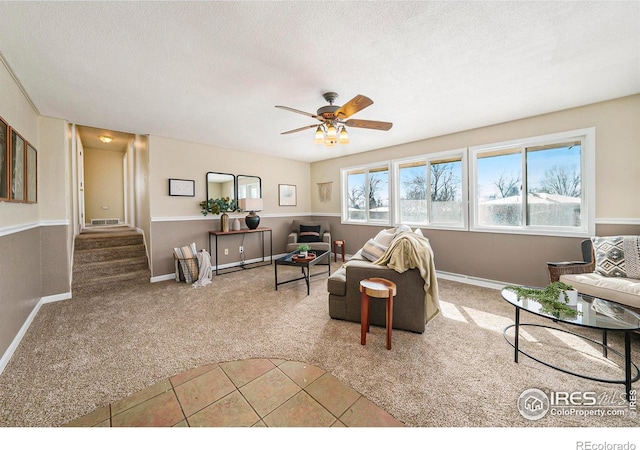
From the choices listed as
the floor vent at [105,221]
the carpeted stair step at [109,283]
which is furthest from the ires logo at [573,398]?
the floor vent at [105,221]

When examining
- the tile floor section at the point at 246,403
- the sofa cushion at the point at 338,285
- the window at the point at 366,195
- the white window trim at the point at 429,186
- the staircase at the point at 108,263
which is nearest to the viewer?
the tile floor section at the point at 246,403

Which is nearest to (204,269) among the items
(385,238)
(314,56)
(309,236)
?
(309,236)

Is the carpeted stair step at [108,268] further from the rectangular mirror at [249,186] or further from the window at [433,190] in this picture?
the window at [433,190]

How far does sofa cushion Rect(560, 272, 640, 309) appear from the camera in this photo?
6.81 ft

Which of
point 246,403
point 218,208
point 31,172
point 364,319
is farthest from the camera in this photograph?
point 218,208

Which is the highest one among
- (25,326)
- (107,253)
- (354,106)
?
(354,106)

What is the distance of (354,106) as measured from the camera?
226 cm

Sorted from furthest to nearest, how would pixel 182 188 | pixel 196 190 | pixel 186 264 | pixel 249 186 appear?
pixel 249 186 → pixel 196 190 → pixel 182 188 → pixel 186 264

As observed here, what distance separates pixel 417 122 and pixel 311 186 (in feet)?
11.6

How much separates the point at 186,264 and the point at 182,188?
1.42 metres

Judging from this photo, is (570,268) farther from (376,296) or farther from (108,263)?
(108,263)

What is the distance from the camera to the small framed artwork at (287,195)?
19.9ft

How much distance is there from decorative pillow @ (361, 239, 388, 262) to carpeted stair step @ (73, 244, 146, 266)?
4260 mm

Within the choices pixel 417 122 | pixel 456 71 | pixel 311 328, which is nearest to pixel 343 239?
pixel 417 122
